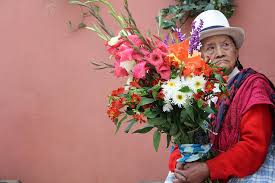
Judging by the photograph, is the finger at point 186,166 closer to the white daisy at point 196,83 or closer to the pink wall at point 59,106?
the white daisy at point 196,83

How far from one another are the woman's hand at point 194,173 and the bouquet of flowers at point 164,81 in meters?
0.18

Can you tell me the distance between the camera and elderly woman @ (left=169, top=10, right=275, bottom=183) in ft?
8.09

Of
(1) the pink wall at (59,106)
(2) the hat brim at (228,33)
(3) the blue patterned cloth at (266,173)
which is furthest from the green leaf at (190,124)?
(1) the pink wall at (59,106)

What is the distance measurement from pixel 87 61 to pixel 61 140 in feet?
2.42

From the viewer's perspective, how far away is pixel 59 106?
4578mm

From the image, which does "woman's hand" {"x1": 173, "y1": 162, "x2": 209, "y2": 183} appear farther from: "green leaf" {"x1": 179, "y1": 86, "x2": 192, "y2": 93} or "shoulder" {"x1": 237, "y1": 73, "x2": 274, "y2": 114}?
"green leaf" {"x1": 179, "y1": 86, "x2": 192, "y2": 93}

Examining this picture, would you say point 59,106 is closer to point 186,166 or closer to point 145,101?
point 186,166

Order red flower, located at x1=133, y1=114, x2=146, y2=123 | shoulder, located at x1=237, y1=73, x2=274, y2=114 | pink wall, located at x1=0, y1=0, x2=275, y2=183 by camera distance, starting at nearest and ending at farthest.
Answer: red flower, located at x1=133, y1=114, x2=146, y2=123 → shoulder, located at x1=237, y1=73, x2=274, y2=114 → pink wall, located at x1=0, y1=0, x2=275, y2=183

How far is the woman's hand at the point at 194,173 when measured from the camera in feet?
8.24

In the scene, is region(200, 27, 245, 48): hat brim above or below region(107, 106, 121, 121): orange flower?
above

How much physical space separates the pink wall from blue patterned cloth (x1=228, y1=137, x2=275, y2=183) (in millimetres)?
1742

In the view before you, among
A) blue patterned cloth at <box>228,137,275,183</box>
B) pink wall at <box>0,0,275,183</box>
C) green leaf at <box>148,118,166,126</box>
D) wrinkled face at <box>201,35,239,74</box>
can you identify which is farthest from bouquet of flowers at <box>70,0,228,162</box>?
pink wall at <box>0,0,275,183</box>

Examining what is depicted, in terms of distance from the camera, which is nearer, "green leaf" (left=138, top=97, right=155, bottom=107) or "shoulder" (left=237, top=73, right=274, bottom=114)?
"green leaf" (left=138, top=97, right=155, bottom=107)

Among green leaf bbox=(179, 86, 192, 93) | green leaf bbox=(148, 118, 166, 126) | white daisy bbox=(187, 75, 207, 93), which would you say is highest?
white daisy bbox=(187, 75, 207, 93)
